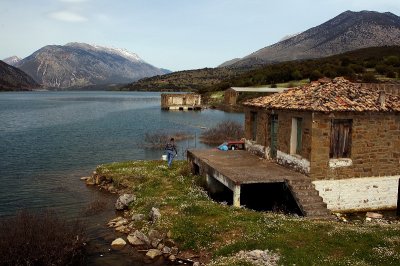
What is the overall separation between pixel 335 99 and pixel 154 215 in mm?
10664

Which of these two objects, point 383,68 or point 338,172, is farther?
point 383,68

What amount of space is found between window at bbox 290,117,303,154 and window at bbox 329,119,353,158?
5.56ft

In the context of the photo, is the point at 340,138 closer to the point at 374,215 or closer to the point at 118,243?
the point at 374,215

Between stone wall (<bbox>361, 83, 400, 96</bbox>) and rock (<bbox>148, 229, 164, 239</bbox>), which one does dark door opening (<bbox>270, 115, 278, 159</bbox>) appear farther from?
rock (<bbox>148, 229, 164, 239</bbox>)

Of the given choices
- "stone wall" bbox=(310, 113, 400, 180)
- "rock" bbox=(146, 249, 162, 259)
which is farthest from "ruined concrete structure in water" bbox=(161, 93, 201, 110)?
"rock" bbox=(146, 249, 162, 259)

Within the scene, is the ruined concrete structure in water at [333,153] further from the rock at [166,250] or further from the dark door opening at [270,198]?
the rock at [166,250]

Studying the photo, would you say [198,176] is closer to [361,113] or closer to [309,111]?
[309,111]

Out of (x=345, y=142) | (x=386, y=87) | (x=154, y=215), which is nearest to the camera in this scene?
(x=154, y=215)

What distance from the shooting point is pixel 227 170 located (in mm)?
21438

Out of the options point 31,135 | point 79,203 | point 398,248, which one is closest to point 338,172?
point 398,248

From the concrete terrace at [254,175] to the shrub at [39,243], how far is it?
25.1ft

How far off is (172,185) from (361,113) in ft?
38.1

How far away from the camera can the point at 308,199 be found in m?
18.7

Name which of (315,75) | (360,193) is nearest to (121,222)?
(360,193)
